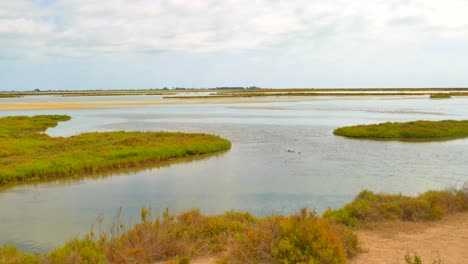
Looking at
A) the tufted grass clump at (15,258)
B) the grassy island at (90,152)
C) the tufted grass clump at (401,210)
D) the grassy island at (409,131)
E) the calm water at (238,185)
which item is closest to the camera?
the tufted grass clump at (15,258)

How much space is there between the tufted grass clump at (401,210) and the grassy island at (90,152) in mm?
13881

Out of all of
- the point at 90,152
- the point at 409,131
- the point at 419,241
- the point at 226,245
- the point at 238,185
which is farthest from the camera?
the point at 409,131

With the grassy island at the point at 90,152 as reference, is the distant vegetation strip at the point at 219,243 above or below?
above

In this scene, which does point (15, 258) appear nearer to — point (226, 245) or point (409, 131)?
point (226, 245)

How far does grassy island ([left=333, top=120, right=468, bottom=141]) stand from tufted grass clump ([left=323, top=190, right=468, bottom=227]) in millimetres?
21033

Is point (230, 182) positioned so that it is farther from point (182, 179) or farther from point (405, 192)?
point (405, 192)

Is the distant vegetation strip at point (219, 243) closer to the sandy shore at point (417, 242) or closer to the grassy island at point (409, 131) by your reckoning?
the sandy shore at point (417, 242)

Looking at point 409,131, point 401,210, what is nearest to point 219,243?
point 401,210

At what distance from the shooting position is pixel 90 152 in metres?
23.5

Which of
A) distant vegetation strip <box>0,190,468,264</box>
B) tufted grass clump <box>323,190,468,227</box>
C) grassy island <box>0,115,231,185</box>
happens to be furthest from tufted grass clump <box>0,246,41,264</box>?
grassy island <box>0,115,231,185</box>

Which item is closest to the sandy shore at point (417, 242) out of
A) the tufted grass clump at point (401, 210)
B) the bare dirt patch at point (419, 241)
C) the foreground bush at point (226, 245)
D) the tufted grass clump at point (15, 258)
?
the bare dirt patch at point (419, 241)

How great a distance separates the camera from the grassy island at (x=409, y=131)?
106 ft

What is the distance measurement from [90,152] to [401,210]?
58.1 ft

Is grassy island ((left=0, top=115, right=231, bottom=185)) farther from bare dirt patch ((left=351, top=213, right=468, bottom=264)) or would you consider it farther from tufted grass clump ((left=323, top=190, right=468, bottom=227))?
bare dirt patch ((left=351, top=213, right=468, bottom=264))
